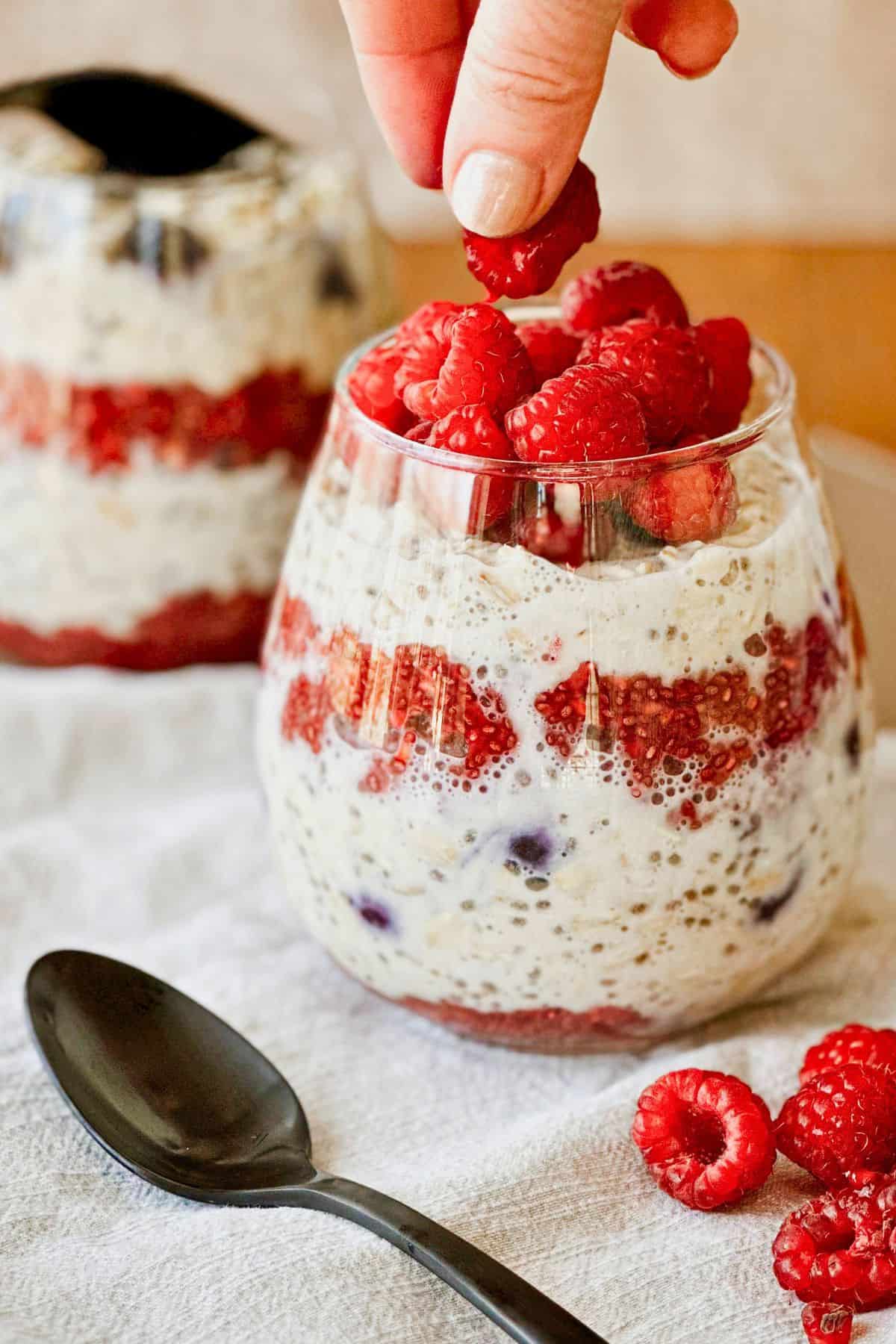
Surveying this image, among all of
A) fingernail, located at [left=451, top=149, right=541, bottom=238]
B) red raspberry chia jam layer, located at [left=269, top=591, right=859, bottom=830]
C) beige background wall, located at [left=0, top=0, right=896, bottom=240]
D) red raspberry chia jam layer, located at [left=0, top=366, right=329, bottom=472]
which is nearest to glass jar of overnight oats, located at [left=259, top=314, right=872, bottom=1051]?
red raspberry chia jam layer, located at [left=269, top=591, right=859, bottom=830]

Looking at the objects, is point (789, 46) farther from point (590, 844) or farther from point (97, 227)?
point (590, 844)

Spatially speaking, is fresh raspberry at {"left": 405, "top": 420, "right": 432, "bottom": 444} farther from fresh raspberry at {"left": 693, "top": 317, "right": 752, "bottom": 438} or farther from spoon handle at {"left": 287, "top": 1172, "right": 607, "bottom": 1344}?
spoon handle at {"left": 287, "top": 1172, "right": 607, "bottom": 1344}

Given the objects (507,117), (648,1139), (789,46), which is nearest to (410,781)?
(648,1139)

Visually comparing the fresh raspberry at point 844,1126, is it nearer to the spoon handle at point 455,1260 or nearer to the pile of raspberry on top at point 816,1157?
the pile of raspberry on top at point 816,1157

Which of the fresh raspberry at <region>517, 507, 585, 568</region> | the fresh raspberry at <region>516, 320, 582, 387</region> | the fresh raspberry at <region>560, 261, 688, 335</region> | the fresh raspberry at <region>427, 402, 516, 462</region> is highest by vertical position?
the fresh raspberry at <region>560, 261, 688, 335</region>

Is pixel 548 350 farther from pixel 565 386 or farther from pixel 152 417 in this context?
pixel 152 417

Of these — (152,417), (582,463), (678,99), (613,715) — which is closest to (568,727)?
(613,715)

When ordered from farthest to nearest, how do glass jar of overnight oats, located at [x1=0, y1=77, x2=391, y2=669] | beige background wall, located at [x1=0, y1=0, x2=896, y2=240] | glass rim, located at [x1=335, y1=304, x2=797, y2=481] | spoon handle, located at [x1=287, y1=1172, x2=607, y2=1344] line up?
beige background wall, located at [x1=0, y1=0, x2=896, y2=240] → glass jar of overnight oats, located at [x1=0, y1=77, x2=391, y2=669] → glass rim, located at [x1=335, y1=304, x2=797, y2=481] → spoon handle, located at [x1=287, y1=1172, x2=607, y2=1344]
